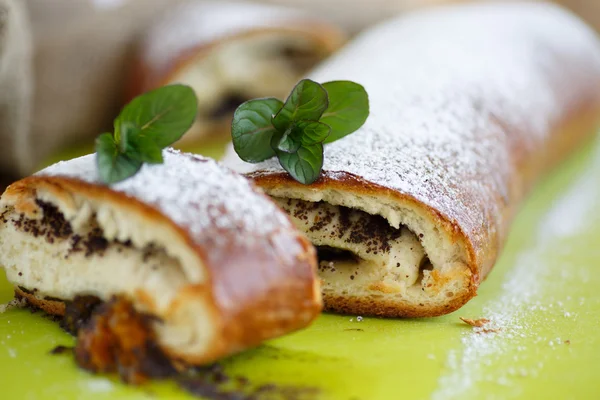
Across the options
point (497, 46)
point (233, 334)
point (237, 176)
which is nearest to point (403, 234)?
point (237, 176)

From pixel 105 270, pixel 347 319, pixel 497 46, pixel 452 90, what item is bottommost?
pixel 347 319

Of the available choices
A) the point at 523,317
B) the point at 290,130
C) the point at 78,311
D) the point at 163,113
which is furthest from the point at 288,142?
the point at 523,317

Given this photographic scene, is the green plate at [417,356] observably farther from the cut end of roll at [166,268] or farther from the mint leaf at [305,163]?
the mint leaf at [305,163]

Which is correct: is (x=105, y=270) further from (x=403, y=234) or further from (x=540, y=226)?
(x=540, y=226)

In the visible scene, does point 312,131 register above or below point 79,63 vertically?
below

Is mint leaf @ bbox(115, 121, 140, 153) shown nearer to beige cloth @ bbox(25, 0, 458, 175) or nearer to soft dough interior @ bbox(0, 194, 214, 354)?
soft dough interior @ bbox(0, 194, 214, 354)

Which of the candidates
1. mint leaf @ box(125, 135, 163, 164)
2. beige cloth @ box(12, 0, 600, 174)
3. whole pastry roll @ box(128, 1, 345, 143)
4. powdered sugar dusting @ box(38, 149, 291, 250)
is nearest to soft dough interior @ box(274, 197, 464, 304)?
powdered sugar dusting @ box(38, 149, 291, 250)

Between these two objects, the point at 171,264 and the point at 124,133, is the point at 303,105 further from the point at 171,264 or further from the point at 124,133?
the point at 171,264
